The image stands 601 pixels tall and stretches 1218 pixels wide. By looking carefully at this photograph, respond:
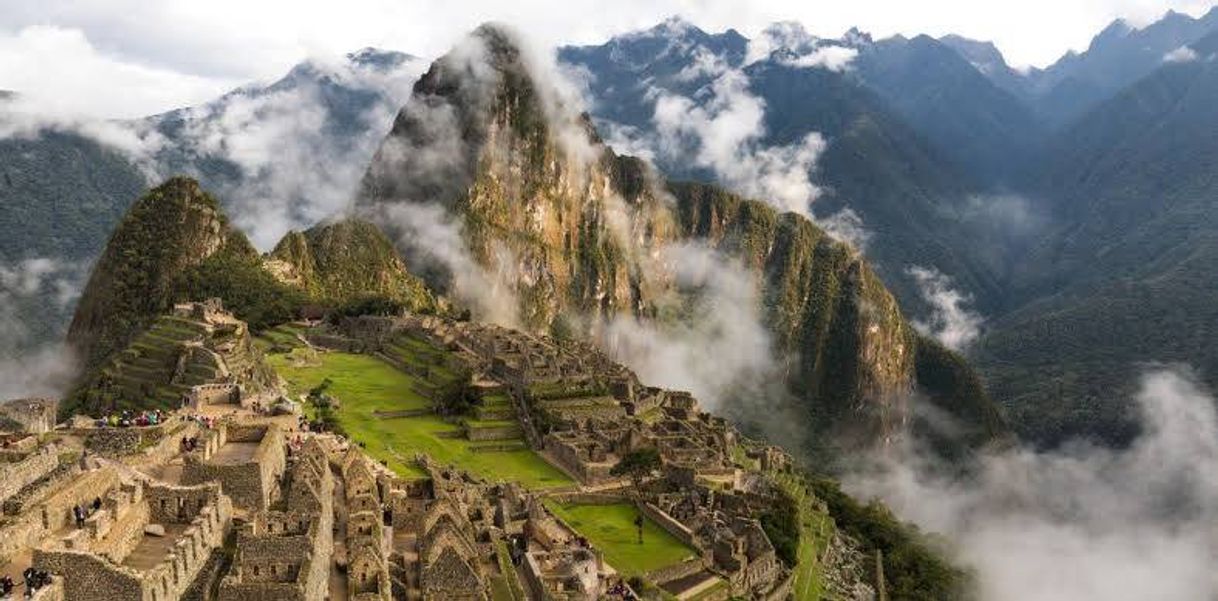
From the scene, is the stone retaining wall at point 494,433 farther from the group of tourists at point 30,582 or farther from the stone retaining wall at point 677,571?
the group of tourists at point 30,582

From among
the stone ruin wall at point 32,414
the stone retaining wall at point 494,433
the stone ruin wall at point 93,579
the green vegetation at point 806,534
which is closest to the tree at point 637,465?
the green vegetation at point 806,534

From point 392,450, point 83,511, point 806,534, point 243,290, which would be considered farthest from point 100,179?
point 83,511

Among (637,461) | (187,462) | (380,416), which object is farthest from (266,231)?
(187,462)

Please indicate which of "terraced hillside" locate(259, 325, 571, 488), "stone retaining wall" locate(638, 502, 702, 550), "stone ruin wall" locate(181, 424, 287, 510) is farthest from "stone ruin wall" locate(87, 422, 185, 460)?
"stone retaining wall" locate(638, 502, 702, 550)

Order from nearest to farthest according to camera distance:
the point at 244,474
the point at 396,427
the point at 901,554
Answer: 1. the point at 244,474
2. the point at 396,427
3. the point at 901,554

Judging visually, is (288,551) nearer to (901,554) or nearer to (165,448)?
(165,448)
